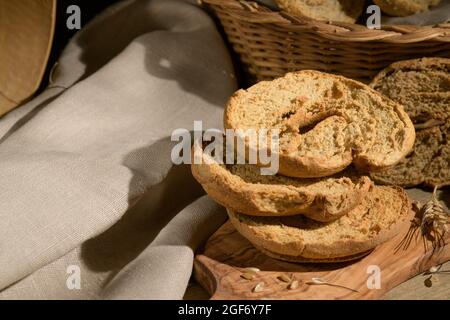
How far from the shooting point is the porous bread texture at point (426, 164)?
2172 mm

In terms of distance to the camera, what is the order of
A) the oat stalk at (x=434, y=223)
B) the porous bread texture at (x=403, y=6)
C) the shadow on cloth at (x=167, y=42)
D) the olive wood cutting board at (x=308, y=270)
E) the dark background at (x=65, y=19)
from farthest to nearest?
the dark background at (x=65, y=19) → the shadow on cloth at (x=167, y=42) → the porous bread texture at (x=403, y=6) → the oat stalk at (x=434, y=223) → the olive wood cutting board at (x=308, y=270)

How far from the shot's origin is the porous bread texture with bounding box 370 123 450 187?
2172mm

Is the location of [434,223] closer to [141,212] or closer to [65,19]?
[141,212]

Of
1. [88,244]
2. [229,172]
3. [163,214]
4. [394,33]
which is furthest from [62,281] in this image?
[394,33]

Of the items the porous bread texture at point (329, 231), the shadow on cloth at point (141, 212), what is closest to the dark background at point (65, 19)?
the shadow on cloth at point (141, 212)

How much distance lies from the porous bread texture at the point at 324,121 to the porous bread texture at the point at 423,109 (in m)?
0.15

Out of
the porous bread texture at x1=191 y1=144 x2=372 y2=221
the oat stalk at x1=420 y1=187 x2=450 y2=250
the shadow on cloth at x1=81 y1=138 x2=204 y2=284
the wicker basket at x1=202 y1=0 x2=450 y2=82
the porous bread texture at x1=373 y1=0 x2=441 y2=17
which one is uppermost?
the porous bread texture at x1=373 y1=0 x2=441 y2=17

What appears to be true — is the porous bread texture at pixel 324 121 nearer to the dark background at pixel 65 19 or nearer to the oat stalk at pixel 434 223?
the oat stalk at pixel 434 223

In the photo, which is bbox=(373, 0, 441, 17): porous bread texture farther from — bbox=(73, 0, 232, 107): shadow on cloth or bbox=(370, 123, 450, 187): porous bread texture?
bbox=(73, 0, 232, 107): shadow on cloth

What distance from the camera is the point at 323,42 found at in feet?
7.02

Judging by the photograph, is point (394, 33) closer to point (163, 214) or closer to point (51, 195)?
point (163, 214)

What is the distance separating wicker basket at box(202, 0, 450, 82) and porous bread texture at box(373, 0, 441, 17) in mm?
Answer: 206

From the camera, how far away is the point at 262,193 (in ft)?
5.78

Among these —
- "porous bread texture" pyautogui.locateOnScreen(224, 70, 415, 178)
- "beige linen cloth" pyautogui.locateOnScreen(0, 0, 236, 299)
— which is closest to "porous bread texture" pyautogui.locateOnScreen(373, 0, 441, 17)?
"porous bread texture" pyautogui.locateOnScreen(224, 70, 415, 178)
